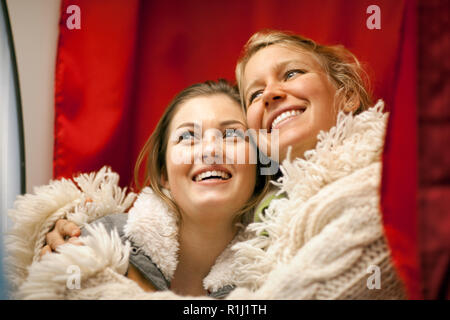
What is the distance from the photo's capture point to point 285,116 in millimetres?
921

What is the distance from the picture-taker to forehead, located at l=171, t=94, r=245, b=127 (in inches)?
37.2

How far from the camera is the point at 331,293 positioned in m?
0.68

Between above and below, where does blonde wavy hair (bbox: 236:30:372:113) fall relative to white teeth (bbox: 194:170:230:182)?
above

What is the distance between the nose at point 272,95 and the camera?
0.92m

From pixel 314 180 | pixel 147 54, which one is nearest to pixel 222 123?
pixel 314 180

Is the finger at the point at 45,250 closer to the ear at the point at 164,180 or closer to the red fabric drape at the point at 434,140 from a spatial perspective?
the ear at the point at 164,180

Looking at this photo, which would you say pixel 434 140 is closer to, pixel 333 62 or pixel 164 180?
pixel 333 62

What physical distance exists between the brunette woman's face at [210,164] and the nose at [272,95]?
75 mm

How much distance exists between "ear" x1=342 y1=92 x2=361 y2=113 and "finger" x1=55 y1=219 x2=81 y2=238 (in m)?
0.63

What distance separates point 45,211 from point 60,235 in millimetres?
77

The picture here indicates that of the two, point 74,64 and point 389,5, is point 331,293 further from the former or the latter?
point 74,64

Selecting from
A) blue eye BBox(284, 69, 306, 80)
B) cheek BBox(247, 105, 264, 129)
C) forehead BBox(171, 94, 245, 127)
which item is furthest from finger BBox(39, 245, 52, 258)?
blue eye BBox(284, 69, 306, 80)

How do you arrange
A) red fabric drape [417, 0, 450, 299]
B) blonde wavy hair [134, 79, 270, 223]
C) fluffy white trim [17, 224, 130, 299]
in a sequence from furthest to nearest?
blonde wavy hair [134, 79, 270, 223] < fluffy white trim [17, 224, 130, 299] < red fabric drape [417, 0, 450, 299]

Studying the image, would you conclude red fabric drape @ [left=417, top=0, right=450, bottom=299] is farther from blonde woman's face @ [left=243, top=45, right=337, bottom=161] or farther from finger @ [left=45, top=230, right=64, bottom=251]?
finger @ [left=45, top=230, right=64, bottom=251]
